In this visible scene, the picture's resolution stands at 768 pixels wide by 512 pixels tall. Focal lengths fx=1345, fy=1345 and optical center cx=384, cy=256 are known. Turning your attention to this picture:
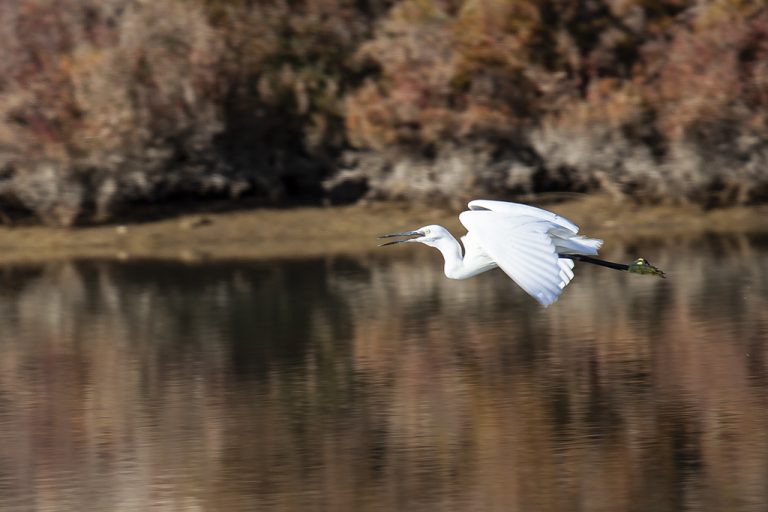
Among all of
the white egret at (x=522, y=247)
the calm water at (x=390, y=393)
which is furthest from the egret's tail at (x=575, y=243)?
the calm water at (x=390, y=393)

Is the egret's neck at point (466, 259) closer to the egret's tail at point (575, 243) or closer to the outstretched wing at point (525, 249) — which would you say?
the outstretched wing at point (525, 249)

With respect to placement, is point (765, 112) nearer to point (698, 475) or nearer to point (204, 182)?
point (204, 182)

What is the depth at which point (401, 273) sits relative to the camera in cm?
1269

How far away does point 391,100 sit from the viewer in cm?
1559

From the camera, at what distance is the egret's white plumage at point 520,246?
5.75m

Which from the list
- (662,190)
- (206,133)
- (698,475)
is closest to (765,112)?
(662,190)

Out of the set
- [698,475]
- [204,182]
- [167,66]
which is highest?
[167,66]

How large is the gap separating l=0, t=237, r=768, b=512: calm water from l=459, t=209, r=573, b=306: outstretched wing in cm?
92

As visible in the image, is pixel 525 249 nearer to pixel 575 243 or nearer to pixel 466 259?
pixel 575 243

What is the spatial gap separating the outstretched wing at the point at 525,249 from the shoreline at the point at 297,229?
7.15 meters

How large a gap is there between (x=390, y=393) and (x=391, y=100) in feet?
27.0

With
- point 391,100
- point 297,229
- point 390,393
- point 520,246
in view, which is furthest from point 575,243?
A: point 391,100

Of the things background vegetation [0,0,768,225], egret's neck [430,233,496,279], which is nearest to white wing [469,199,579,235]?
egret's neck [430,233,496,279]

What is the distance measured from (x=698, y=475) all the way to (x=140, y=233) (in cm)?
1042
